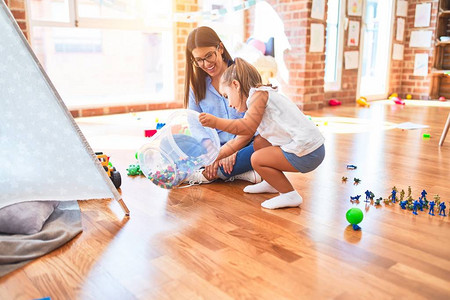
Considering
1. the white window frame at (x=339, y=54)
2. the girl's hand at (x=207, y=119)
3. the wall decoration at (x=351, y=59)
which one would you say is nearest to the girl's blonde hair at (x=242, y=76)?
the girl's hand at (x=207, y=119)

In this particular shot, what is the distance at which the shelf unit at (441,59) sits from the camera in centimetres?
467

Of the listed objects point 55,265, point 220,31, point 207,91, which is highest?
point 220,31

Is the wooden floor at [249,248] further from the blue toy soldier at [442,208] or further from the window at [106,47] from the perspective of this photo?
the window at [106,47]

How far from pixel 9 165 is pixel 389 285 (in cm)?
106

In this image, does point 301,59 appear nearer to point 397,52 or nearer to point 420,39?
point 397,52

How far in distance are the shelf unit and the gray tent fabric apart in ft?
15.0

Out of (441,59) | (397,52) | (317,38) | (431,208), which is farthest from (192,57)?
(441,59)

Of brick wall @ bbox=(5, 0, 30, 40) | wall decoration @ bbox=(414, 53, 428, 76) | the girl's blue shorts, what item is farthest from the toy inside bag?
wall decoration @ bbox=(414, 53, 428, 76)

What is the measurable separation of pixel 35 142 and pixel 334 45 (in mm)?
3500

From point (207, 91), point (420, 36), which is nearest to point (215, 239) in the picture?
point (207, 91)

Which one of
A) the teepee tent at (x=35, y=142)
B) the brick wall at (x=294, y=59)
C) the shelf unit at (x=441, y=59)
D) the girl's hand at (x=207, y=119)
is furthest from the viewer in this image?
the shelf unit at (x=441, y=59)

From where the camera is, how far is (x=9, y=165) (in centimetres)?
121

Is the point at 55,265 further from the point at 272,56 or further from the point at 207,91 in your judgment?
the point at 272,56

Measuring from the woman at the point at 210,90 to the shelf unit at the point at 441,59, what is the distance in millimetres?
3849
